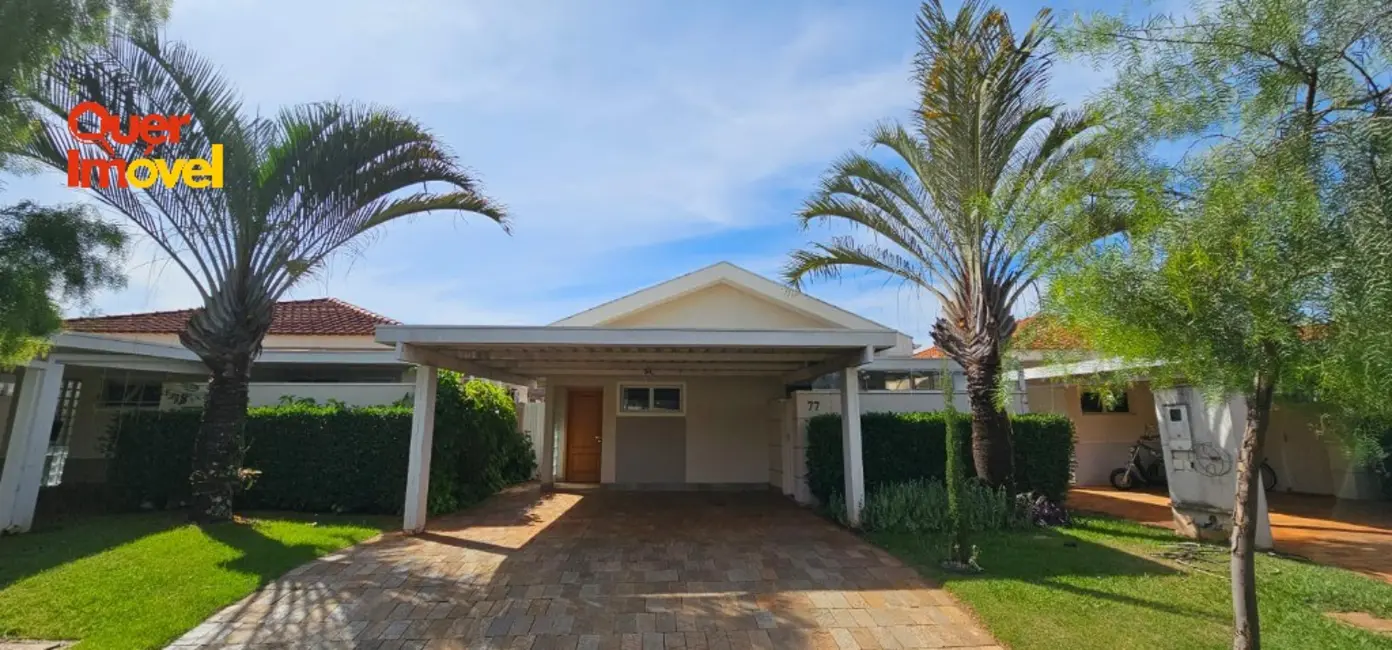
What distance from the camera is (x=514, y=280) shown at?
1148 cm

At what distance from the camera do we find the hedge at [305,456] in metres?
9.97

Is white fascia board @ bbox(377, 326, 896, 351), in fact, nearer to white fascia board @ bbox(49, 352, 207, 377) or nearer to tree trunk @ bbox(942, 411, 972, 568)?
tree trunk @ bbox(942, 411, 972, 568)

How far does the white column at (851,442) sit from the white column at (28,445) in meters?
11.5

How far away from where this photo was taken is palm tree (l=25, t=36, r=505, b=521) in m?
7.80

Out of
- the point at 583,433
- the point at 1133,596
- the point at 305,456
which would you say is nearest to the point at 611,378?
the point at 583,433

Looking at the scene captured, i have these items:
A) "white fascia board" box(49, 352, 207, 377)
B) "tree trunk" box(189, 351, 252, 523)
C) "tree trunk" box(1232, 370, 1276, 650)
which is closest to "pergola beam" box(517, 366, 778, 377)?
"tree trunk" box(189, 351, 252, 523)

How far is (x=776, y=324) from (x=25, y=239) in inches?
466

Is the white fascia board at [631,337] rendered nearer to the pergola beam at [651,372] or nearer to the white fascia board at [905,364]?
the pergola beam at [651,372]

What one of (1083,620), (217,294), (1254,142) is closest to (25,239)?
(217,294)

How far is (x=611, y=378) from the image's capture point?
13.9 m

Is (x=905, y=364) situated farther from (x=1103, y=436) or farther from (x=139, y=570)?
(x=139, y=570)

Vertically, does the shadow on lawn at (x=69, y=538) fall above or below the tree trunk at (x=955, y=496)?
below

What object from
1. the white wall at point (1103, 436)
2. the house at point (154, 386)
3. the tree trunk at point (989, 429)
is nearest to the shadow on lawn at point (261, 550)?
the house at point (154, 386)

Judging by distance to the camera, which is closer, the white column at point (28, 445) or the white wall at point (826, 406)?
the white column at point (28, 445)
